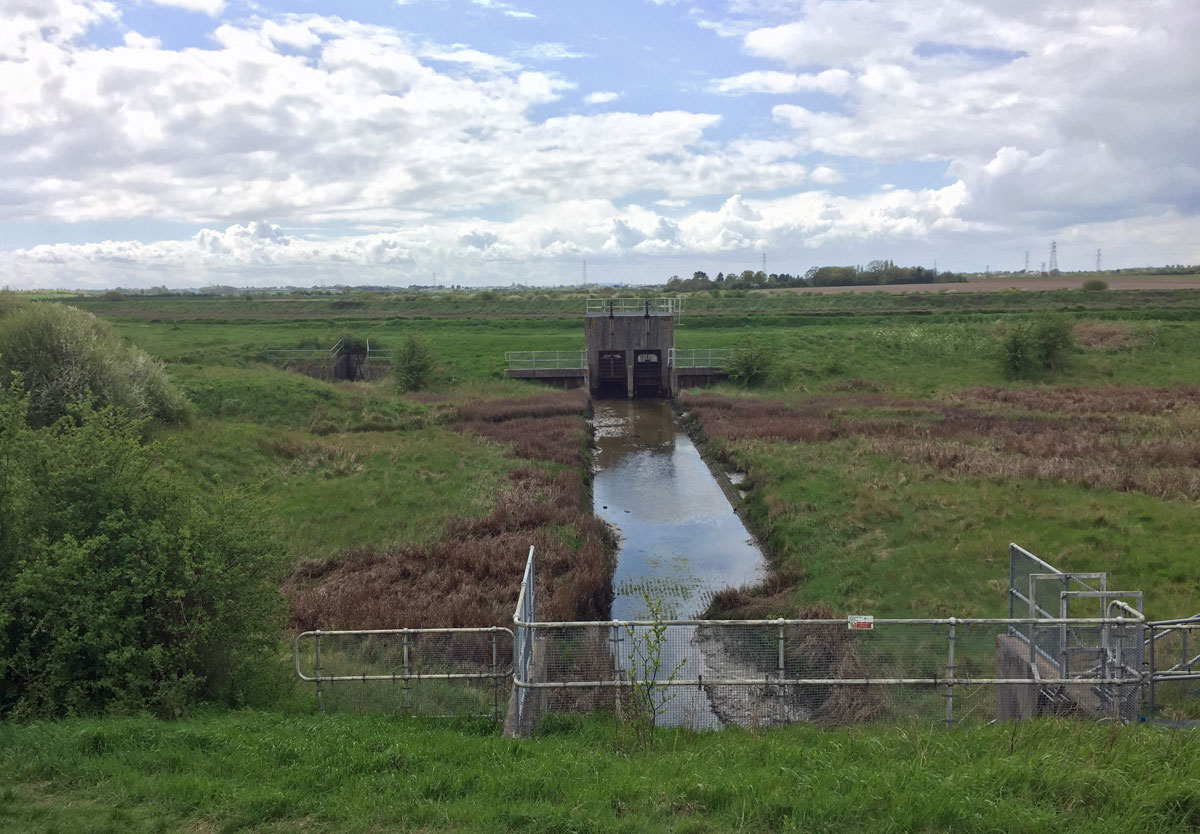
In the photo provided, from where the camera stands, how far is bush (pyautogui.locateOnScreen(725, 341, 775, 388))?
51219 millimetres

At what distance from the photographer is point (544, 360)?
2212 inches

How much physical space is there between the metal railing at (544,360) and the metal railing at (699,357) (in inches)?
237

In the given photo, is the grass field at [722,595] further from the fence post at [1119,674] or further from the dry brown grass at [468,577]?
the fence post at [1119,674]

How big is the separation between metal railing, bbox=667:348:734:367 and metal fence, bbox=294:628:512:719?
40.9 meters

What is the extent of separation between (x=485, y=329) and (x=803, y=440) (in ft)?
167

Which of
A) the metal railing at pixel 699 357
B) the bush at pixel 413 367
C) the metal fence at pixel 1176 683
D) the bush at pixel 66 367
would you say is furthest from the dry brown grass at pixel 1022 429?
the bush at pixel 66 367

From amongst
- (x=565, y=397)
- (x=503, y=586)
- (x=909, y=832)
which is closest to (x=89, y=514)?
(x=503, y=586)

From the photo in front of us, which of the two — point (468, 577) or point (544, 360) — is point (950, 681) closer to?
point (468, 577)

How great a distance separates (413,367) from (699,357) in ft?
65.3

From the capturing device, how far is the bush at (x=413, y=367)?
50438 mm

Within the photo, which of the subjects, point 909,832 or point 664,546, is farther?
point 664,546

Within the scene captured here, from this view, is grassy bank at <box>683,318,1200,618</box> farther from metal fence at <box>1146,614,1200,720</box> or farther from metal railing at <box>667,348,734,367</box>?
metal railing at <box>667,348,734,367</box>

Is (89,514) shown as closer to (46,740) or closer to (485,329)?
(46,740)

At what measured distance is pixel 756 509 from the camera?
1000 inches
